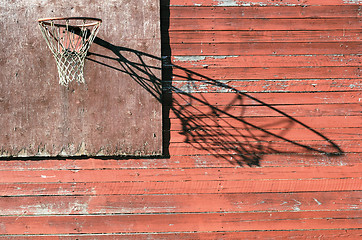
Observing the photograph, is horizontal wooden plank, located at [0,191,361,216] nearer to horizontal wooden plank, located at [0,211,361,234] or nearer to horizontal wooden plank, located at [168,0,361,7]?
horizontal wooden plank, located at [0,211,361,234]

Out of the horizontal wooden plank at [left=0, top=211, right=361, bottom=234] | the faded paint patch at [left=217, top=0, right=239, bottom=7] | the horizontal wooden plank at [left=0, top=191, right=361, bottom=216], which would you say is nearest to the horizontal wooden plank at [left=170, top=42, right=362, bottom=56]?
the faded paint patch at [left=217, top=0, right=239, bottom=7]

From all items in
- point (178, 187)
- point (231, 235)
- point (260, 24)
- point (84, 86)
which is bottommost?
point (231, 235)

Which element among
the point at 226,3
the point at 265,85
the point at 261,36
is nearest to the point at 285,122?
the point at 265,85

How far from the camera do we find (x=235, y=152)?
12.8 ft

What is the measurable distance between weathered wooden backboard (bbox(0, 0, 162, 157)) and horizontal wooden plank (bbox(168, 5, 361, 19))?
395 mm

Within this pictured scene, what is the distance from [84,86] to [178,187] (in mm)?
1793

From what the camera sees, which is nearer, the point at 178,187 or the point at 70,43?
the point at 70,43

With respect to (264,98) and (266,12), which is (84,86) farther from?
(266,12)

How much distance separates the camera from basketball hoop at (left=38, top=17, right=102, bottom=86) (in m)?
3.61

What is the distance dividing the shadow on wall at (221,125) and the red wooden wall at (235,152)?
0.5 inches

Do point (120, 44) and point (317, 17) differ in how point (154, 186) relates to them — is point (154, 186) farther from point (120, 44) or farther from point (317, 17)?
point (317, 17)

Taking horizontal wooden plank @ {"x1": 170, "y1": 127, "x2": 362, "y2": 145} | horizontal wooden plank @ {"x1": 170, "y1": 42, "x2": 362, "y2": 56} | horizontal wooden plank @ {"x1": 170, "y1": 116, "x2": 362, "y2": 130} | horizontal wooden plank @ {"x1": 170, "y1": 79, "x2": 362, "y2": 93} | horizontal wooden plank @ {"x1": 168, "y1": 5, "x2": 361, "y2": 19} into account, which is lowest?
horizontal wooden plank @ {"x1": 170, "y1": 127, "x2": 362, "y2": 145}

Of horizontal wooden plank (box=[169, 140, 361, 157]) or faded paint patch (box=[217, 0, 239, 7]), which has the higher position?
faded paint patch (box=[217, 0, 239, 7])

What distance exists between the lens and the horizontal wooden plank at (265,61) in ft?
12.7
